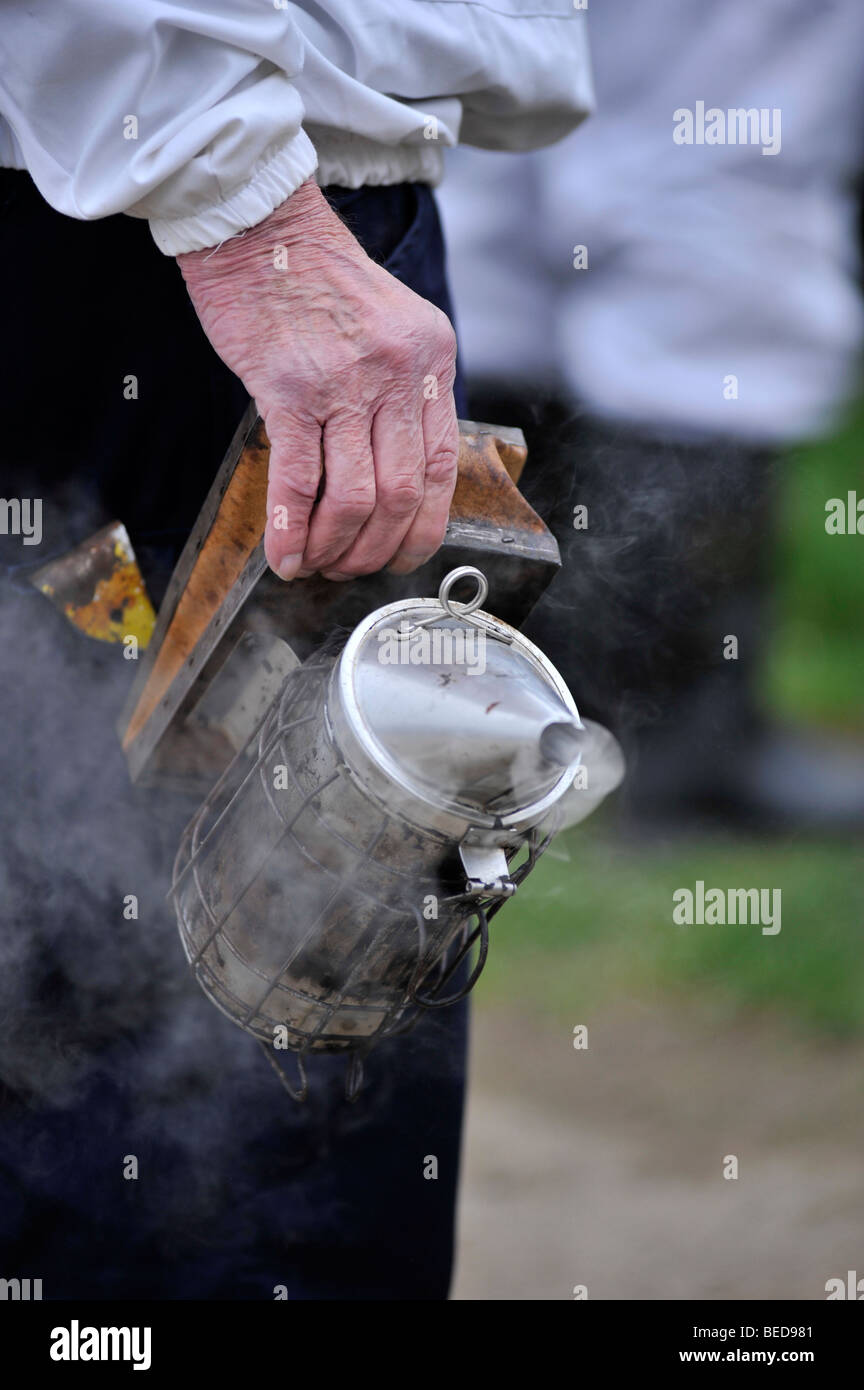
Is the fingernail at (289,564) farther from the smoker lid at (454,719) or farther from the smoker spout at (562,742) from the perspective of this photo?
the smoker spout at (562,742)

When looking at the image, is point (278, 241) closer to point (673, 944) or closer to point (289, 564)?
point (289, 564)

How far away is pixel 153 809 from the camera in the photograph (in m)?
1.53

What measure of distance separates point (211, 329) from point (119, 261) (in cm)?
23

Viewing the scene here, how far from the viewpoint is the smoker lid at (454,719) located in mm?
1034

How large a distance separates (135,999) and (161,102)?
3.15 ft

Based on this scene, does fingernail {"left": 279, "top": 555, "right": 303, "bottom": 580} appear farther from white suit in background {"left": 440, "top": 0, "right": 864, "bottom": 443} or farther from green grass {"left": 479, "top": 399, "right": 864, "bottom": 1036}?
white suit in background {"left": 440, "top": 0, "right": 864, "bottom": 443}

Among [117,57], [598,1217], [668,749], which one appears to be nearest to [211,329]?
[117,57]

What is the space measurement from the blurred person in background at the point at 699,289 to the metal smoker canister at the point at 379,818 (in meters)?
1.77

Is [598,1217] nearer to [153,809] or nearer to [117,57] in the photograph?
[153,809]

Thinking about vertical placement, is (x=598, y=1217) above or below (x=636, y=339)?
below

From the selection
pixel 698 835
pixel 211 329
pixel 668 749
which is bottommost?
pixel 698 835

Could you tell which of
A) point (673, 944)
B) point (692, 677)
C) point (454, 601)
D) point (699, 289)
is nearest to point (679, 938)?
point (673, 944)

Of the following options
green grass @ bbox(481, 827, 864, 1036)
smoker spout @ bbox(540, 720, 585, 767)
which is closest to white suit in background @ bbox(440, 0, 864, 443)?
green grass @ bbox(481, 827, 864, 1036)

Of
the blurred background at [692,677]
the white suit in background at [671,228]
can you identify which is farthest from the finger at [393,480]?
the white suit in background at [671,228]
